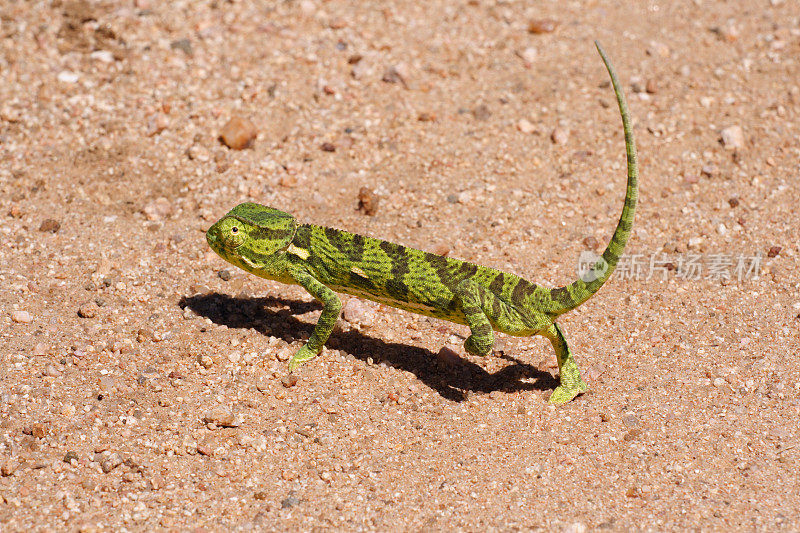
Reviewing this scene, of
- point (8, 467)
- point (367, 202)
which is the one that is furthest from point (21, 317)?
point (367, 202)

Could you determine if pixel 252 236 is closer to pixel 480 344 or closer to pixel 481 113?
pixel 480 344

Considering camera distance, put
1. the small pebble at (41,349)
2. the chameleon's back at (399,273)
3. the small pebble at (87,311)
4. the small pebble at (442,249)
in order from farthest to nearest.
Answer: the small pebble at (442,249) → the small pebble at (87,311) → the small pebble at (41,349) → the chameleon's back at (399,273)

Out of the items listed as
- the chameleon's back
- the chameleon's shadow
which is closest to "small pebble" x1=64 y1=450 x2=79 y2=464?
the chameleon's shadow

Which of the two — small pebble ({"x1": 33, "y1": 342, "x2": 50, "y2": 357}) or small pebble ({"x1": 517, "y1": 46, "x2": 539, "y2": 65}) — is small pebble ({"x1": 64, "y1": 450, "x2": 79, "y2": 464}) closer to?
small pebble ({"x1": 33, "y1": 342, "x2": 50, "y2": 357})

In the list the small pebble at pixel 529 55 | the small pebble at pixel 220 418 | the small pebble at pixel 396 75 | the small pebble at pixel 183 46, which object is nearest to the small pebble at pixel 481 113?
the small pebble at pixel 396 75

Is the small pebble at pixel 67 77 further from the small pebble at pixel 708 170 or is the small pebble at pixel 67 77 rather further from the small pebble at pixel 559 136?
the small pebble at pixel 708 170
